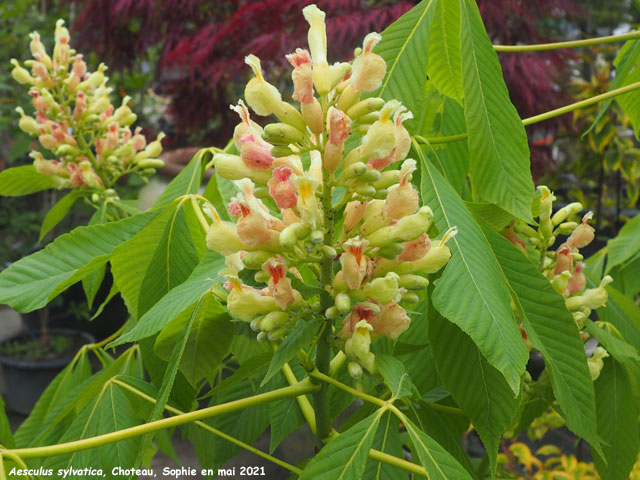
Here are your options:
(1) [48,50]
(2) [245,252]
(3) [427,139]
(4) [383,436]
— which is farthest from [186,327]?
(1) [48,50]

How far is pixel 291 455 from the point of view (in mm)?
2352

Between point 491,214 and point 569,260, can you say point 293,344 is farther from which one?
point 569,260

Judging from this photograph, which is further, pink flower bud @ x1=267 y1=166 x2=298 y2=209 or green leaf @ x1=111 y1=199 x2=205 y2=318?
green leaf @ x1=111 y1=199 x2=205 y2=318

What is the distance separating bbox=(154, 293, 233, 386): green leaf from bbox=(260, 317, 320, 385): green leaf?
13 cm

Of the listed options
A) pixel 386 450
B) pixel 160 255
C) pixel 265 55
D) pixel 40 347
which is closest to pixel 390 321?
pixel 386 450

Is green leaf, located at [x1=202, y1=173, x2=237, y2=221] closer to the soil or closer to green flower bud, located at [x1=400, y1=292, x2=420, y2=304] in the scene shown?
green flower bud, located at [x1=400, y1=292, x2=420, y2=304]

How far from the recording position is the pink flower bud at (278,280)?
549mm

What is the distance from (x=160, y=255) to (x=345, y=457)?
1.02 ft

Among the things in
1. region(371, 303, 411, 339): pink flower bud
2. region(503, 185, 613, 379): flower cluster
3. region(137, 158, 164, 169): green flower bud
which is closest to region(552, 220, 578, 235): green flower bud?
region(503, 185, 613, 379): flower cluster

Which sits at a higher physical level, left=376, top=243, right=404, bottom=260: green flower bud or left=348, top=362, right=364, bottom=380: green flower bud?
left=376, top=243, right=404, bottom=260: green flower bud

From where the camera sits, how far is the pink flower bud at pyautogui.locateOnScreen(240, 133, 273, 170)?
22.1 inches

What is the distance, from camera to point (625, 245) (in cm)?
106

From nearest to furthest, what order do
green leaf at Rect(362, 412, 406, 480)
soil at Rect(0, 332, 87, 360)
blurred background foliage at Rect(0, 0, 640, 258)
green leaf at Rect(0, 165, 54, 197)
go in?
1. green leaf at Rect(362, 412, 406, 480)
2. green leaf at Rect(0, 165, 54, 197)
3. blurred background foliage at Rect(0, 0, 640, 258)
4. soil at Rect(0, 332, 87, 360)

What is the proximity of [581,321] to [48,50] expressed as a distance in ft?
13.5
